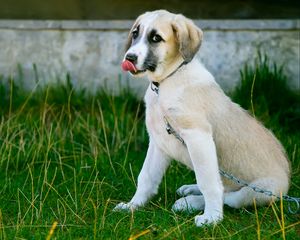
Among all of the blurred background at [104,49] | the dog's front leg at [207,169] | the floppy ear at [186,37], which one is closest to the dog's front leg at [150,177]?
the dog's front leg at [207,169]

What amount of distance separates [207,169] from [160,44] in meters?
0.92

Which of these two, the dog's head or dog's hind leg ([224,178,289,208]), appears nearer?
the dog's head

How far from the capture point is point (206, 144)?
5.38 meters

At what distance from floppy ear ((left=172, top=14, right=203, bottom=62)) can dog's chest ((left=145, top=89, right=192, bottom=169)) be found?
0.41m

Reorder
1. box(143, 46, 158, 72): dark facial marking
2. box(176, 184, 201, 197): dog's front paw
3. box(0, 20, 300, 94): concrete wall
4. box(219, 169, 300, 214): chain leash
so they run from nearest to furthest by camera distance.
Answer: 1. box(143, 46, 158, 72): dark facial marking
2. box(219, 169, 300, 214): chain leash
3. box(176, 184, 201, 197): dog's front paw
4. box(0, 20, 300, 94): concrete wall

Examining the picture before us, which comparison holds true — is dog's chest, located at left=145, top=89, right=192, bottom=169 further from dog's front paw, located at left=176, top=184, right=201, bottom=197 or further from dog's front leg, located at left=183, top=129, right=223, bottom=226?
dog's front paw, located at left=176, top=184, right=201, bottom=197

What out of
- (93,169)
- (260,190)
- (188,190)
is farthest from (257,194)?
(93,169)

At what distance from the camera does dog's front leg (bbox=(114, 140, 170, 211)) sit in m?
5.88

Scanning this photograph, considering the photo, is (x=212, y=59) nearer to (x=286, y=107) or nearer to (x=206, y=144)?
(x=286, y=107)

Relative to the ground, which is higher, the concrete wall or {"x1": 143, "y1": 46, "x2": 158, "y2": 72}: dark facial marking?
{"x1": 143, "y1": 46, "x2": 158, "y2": 72}: dark facial marking

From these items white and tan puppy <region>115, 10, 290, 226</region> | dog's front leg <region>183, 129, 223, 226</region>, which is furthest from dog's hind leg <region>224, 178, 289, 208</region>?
dog's front leg <region>183, 129, 223, 226</region>

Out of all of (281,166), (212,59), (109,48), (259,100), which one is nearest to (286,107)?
(259,100)

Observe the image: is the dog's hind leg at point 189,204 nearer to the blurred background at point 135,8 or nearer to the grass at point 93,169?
the grass at point 93,169

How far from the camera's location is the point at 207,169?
538 centimetres
